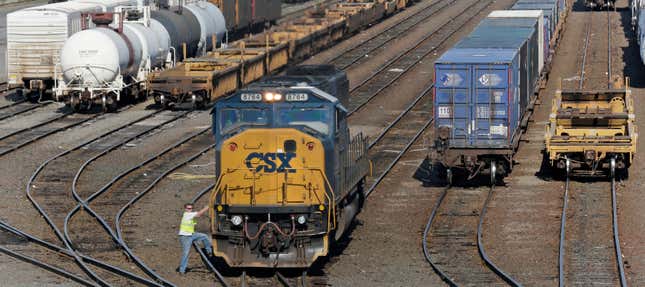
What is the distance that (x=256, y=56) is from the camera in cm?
4844

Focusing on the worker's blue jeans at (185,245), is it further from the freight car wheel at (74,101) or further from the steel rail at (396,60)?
the freight car wheel at (74,101)

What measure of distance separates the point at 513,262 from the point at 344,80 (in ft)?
17.8

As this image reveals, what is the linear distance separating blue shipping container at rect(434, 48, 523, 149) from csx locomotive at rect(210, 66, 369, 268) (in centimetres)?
853

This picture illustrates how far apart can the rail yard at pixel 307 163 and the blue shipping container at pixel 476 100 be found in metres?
0.04

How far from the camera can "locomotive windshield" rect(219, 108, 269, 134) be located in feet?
67.5

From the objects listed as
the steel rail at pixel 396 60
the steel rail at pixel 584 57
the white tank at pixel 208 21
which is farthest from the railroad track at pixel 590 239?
the white tank at pixel 208 21

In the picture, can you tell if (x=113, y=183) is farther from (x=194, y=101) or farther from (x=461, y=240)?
(x=194, y=101)

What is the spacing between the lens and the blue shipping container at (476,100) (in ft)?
93.5

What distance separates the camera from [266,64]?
163ft

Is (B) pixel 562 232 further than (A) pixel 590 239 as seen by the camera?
Yes

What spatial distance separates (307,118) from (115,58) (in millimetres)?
21307

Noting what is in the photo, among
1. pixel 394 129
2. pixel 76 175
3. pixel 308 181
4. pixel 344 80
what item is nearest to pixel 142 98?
pixel 394 129

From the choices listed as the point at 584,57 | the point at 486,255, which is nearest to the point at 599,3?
the point at 584,57

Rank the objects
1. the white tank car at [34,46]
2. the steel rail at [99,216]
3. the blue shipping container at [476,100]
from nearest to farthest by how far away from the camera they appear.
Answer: the steel rail at [99,216] → the blue shipping container at [476,100] → the white tank car at [34,46]
